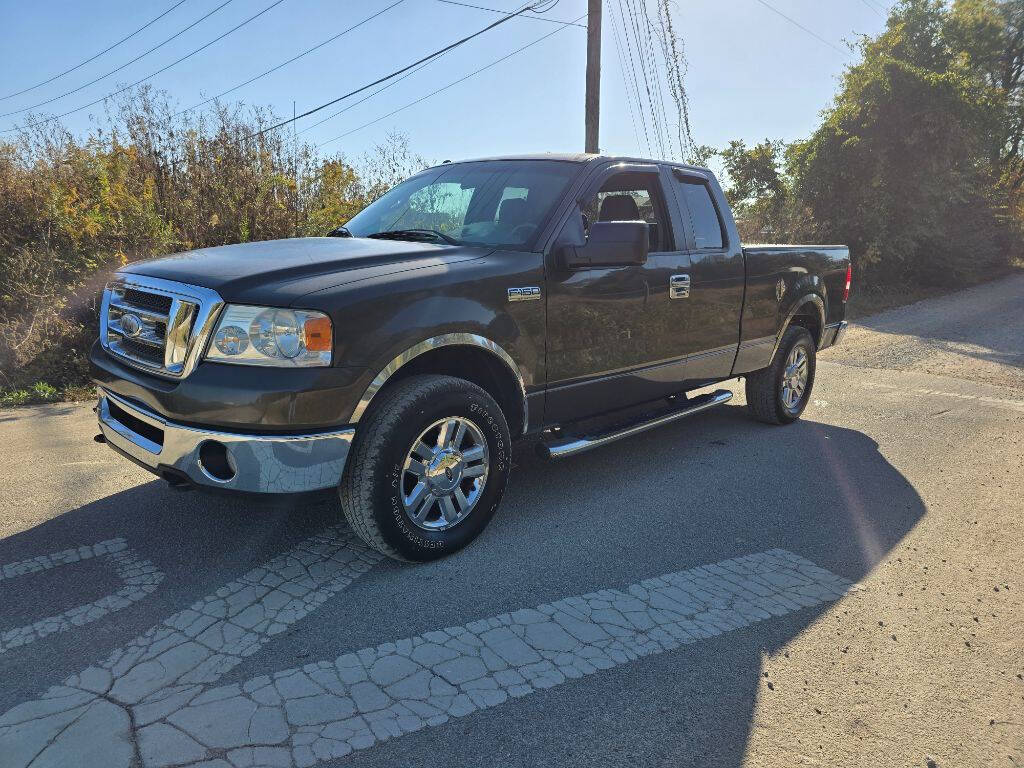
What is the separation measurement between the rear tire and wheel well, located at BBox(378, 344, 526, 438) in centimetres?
296

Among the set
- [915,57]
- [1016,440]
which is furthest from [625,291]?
[915,57]

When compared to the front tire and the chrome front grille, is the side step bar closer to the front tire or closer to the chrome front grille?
the front tire

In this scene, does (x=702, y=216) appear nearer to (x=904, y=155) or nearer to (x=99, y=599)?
(x=99, y=599)

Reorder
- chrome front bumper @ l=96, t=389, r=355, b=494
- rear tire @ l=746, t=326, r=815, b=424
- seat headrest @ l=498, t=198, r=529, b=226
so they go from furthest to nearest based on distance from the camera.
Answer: rear tire @ l=746, t=326, r=815, b=424
seat headrest @ l=498, t=198, r=529, b=226
chrome front bumper @ l=96, t=389, r=355, b=494

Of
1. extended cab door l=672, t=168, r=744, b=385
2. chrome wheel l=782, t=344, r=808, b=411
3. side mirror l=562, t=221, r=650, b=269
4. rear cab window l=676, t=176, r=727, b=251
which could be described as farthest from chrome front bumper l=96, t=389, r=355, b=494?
chrome wheel l=782, t=344, r=808, b=411

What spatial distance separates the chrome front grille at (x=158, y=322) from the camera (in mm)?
3014

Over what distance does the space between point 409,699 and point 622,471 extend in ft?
9.07

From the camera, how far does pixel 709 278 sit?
4949mm

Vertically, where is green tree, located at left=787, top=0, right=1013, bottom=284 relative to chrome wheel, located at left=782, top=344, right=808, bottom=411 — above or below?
above

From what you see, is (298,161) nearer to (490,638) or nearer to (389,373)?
(389,373)

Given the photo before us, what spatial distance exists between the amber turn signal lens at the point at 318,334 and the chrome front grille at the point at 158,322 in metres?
0.39

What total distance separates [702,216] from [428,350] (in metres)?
2.69

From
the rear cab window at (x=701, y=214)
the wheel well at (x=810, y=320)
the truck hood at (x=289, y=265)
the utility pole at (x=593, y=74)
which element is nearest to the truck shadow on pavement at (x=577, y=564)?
the truck hood at (x=289, y=265)

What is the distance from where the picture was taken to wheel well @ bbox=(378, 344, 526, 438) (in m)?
3.48
